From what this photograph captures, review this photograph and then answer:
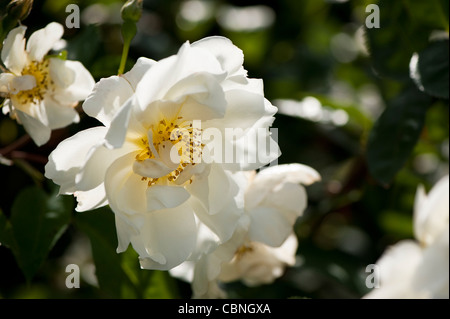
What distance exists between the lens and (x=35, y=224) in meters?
1.05

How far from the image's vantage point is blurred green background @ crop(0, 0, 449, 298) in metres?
1.21

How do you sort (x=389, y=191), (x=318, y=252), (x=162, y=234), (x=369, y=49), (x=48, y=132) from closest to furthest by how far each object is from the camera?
(x=162, y=234)
(x=48, y=132)
(x=369, y=49)
(x=318, y=252)
(x=389, y=191)

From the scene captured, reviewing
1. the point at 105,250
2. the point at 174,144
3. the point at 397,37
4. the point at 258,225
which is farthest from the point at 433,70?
the point at 105,250

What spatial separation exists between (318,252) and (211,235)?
2.14ft

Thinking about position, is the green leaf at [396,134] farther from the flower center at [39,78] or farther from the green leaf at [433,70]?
the flower center at [39,78]

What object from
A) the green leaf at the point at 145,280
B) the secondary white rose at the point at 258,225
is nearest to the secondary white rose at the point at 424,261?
the secondary white rose at the point at 258,225

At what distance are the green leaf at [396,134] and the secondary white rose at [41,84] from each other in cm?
59

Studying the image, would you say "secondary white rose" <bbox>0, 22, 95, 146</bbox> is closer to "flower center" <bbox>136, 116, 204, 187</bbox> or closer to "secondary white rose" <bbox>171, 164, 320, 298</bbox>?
"flower center" <bbox>136, 116, 204, 187</bbox>

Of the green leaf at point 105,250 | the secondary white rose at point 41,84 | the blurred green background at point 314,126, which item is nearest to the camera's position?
the secondary white rose at point 41,84

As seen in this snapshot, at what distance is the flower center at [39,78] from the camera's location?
1021 millimetres

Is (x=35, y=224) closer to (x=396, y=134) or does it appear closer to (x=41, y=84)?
(x=41, y=84)
